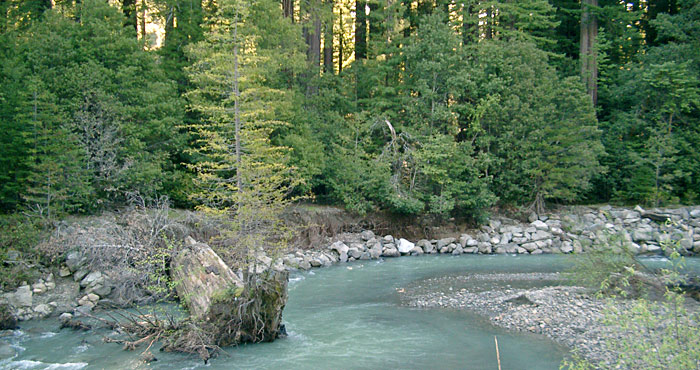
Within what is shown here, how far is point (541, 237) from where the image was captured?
22219mm

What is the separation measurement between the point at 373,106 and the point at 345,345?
1721cm

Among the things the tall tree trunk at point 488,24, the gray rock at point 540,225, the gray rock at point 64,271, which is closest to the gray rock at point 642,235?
the gray rock at point 540,225

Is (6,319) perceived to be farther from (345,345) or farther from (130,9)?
(130,9)

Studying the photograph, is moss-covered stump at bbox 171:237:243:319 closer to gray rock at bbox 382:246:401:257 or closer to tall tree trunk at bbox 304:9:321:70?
gray rock at bbox 382:246:401:257

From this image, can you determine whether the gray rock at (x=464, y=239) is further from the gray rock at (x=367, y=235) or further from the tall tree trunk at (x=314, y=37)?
the tall tree trunk at (x=314, y=37)

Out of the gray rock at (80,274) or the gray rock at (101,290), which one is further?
the gray rock at (80,274)

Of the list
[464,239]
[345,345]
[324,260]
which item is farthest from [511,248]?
[345,345]

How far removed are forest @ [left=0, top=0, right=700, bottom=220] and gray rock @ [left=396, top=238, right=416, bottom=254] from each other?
1540 millimetres

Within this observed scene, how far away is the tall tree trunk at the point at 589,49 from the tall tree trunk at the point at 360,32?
1206cm

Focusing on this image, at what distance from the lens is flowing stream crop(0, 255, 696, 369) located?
9133 mm

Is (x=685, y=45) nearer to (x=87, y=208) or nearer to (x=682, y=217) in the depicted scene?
(x=682, y=217)

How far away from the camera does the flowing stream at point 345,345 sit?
30.0 ft

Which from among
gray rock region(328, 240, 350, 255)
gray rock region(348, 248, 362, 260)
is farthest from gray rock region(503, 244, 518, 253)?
gray rock region(328, 240, 350, 255)

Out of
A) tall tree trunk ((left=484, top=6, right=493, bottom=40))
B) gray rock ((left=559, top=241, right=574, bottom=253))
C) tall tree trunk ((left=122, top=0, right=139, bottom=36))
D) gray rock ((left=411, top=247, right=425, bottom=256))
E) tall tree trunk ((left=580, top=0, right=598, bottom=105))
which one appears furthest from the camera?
tall tree trunk ((left=484, top=6, right=493, bottom=40))
